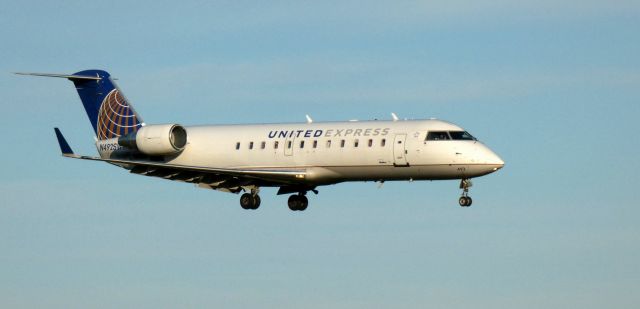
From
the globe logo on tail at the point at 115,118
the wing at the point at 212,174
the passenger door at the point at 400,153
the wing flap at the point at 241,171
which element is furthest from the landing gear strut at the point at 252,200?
the globe logo on tail at the point at 115,118

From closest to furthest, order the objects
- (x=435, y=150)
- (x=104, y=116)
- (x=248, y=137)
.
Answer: (x=435, y=150) → (x=248, y=137) → (x=104, y=116)

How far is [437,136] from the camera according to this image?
53844mm

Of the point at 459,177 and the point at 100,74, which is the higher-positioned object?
the point at 100,74

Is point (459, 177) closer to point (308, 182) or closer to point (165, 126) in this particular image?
point (308, 182)

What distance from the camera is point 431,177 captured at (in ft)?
177

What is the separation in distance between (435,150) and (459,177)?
1.32m

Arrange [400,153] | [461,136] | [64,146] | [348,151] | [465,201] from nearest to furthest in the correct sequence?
1. [465,201]
2. [400,153]
3. [461,136]
4. [348,151]
5. [64,146]

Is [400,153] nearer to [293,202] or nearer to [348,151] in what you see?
[348,151]

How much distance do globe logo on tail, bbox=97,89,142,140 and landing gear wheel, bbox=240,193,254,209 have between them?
6836mm

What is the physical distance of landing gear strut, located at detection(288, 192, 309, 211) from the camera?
59.0 meters

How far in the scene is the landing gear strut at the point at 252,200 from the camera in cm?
5784

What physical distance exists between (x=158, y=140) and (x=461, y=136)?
12544 millimetres

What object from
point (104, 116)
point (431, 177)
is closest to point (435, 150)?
point (431, 177)

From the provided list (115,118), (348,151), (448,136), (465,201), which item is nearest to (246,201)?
(348,151)
